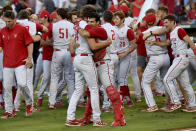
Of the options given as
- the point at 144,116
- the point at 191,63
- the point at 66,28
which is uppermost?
the point at 66,28

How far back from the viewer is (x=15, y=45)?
9.58 metres

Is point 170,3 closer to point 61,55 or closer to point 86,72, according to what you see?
point 61,55

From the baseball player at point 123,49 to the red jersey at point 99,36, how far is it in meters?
2.43

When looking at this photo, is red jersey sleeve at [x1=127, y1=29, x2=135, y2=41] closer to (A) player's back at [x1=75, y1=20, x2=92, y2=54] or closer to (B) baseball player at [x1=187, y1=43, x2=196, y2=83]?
(B) baseball player at [x1=187, y1=43, x2=196, y2=83]

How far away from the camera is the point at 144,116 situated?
32.8 ft

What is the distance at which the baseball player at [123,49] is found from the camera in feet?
36.8

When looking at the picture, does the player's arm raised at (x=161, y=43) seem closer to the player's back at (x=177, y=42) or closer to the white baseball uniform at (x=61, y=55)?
the player's back at (x=177, y=42)

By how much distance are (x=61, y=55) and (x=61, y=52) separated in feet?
0.24

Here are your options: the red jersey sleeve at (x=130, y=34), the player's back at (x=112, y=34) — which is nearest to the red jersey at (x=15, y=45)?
the player's back at (x=112, y=34)

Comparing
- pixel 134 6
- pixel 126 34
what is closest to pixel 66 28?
pixel 126 34

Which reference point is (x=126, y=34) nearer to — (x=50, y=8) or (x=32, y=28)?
(x=32, y=28)

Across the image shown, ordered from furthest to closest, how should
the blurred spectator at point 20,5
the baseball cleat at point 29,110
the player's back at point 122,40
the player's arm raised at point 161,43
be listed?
1. the blurred spectator at point 20,5
2. the player's back at point 122,40
3. the player's arm raised at point 161,43
4. the baseball cleat at point 29,110

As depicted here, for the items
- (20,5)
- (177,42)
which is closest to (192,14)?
(20,5)

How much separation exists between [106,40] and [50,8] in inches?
420
